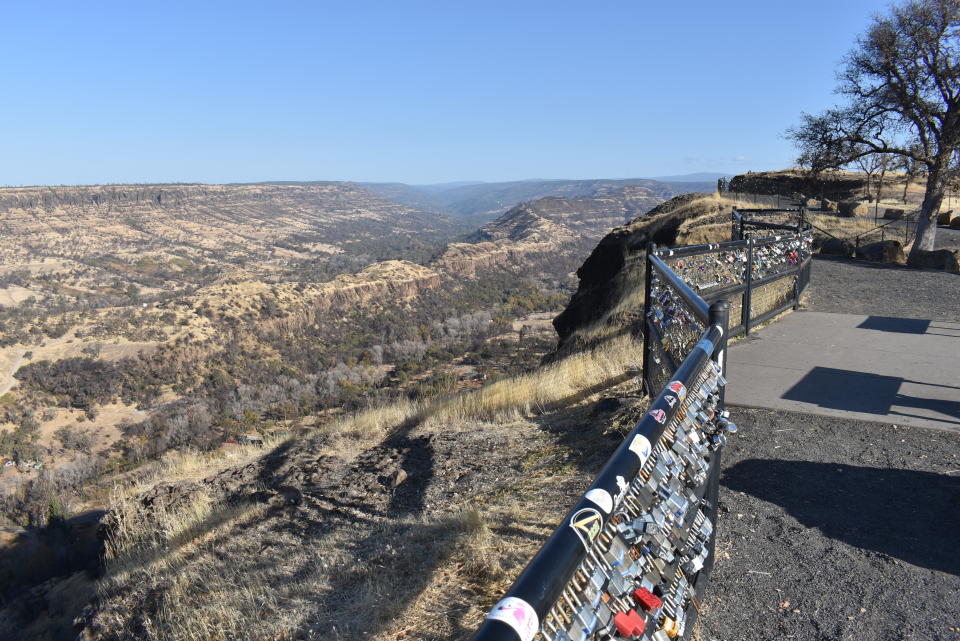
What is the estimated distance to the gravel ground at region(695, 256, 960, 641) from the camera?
98.0 inches

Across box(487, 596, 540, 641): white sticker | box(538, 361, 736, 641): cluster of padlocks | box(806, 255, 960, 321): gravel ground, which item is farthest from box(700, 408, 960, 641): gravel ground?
box(806, 255, 960, 321): gravel ground

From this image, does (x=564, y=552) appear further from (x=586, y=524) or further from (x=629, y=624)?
(x=629, y=624)

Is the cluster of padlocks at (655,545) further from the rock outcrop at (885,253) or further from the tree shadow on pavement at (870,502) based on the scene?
the rock outcrop at (885,253)

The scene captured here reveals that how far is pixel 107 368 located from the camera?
53281 mm

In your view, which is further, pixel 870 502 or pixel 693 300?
pixel 870 502

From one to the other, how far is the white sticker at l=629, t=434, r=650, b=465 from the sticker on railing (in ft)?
0.90

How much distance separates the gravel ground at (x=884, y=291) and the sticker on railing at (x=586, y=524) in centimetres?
936

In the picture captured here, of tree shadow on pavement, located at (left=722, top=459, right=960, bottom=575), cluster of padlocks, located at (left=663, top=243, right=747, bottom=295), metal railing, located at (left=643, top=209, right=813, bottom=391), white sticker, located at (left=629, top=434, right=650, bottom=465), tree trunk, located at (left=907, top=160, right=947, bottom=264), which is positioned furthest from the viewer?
tree trunk, located at (left=907, top=160, right=947, bottom=264)

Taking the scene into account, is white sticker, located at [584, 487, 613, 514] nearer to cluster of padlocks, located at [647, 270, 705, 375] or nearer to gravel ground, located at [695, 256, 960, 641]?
gravel ground, located at [695, 256, 960, 641]

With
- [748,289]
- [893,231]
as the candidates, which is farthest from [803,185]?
[748,289]

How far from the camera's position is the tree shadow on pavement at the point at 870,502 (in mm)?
3047

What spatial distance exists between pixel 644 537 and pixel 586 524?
447 mm

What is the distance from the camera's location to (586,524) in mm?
1211

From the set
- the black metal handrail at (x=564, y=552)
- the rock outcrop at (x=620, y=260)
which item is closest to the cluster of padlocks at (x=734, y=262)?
the black metal handrail at (x=564, y=552)
